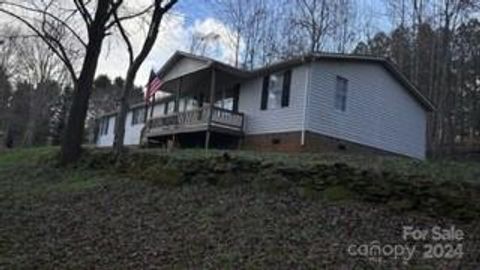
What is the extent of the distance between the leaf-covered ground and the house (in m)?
9.96

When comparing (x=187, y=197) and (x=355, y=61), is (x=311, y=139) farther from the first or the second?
(x=187, y=197)

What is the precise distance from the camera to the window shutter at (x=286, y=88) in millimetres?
22312

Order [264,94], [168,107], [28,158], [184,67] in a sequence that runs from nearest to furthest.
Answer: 1. [28,158]
2. [264,94]
3. [184,67]
4. [168,107]

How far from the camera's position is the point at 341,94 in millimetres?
22656

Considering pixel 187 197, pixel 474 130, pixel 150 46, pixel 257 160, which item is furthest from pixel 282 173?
pixel 474 130

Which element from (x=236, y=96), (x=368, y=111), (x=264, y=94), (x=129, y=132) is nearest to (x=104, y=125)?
(x=129, y=132)

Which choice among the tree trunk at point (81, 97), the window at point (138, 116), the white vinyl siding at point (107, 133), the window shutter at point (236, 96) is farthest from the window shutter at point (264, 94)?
the white vinyl siding at point (107, 133)

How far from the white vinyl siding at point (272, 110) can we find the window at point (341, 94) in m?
1.65

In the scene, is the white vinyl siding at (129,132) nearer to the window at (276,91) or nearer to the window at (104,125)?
the window at (104,125)

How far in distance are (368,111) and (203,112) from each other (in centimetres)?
681

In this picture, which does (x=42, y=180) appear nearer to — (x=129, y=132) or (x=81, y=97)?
(x=81, y=97)

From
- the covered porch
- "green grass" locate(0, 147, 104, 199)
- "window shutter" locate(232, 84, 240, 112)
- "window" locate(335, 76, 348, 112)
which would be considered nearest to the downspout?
"window" locate(335, 76, 348, 112)

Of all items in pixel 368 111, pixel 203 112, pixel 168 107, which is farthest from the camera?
pixel 168 107

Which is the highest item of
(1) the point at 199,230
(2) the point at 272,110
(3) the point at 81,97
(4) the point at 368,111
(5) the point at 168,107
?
(5) the point at 168,107
